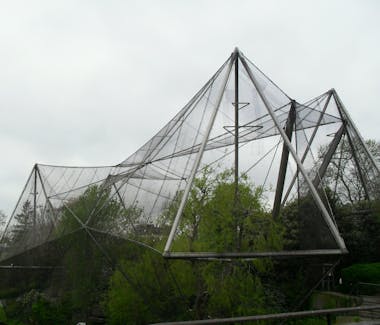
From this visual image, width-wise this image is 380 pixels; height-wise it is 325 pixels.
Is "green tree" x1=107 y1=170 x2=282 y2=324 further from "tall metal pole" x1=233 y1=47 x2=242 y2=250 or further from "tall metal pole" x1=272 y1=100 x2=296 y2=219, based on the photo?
"tall metal pole" x1=272 y1=100 x2=296 y2=219

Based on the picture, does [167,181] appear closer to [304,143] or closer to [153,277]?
[153,277]

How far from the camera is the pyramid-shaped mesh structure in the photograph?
10.8 metres

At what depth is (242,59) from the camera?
1141 cm

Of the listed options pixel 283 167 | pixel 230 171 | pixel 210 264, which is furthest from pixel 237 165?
pixel 210 264

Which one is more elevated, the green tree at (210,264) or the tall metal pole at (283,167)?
the tall metal pole at (283,167)

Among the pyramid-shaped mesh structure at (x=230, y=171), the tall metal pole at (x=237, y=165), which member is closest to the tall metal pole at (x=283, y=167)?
the pyramid-shaped mesh structure at (x=230, y=171)

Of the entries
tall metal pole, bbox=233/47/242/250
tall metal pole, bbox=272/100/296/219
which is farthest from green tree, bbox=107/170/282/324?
tall metal pole, bbox=272/100/296/219

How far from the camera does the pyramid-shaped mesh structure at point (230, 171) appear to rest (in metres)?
10.8

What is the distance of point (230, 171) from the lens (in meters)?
12.0

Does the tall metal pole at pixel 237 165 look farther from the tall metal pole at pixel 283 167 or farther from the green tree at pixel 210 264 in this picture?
the tall metal pole at pixel 283 167

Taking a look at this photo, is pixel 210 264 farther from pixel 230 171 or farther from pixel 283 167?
pixel 283 167

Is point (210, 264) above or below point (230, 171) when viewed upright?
below

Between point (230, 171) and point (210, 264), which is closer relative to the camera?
point (210, 264)

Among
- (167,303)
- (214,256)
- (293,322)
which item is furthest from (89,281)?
(214,256)
